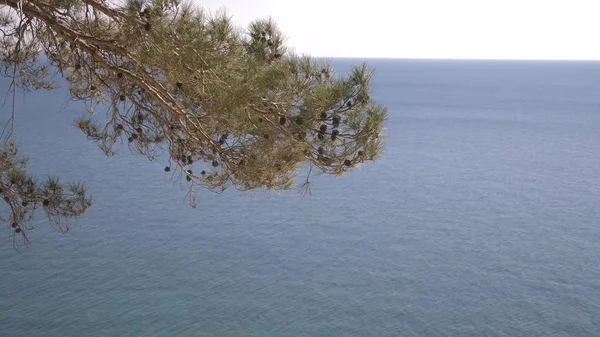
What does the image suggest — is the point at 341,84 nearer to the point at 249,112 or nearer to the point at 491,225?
the point at 249,112

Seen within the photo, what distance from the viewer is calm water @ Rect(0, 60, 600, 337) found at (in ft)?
46.5

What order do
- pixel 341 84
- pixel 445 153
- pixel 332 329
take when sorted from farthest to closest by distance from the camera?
pixel 445 153
pixel 332 329
pixel 341 84

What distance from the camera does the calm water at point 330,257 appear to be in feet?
46.5

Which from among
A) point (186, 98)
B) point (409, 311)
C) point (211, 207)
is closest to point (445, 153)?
Answer: point (211, 207)

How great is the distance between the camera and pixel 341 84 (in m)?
4.99

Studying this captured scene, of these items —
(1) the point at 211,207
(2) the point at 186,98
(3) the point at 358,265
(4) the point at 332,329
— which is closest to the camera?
(2) the point at 186,98

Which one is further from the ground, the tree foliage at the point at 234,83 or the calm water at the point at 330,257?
the tree foliage at the point at 234,83

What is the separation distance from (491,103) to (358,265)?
4934 centimetres

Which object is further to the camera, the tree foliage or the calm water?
the calm water

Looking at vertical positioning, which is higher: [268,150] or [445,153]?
[268,150]

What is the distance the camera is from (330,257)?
1823 centimetres

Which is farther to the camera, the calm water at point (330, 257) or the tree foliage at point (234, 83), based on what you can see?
the calm water at point (330, 257)

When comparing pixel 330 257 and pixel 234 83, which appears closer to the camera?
pixel 234 83

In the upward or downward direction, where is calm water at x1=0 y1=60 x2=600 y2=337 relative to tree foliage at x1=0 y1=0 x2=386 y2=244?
downward
